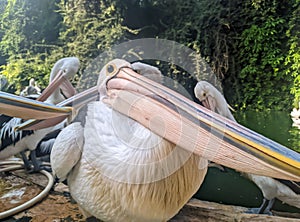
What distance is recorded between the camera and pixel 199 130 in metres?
0.65

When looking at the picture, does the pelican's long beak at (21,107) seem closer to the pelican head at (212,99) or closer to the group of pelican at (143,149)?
the group of pelican at (143,149)

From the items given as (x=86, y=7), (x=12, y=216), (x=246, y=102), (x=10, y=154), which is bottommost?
(x=12, y=216)

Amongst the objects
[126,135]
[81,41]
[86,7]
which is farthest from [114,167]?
[86,7]

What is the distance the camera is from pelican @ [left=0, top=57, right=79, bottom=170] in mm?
1646

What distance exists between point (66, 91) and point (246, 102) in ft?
5.82

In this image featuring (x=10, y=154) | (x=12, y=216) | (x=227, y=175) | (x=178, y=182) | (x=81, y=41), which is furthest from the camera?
(x=81, y=41)

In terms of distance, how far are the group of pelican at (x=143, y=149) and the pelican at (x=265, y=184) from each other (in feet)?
1.06

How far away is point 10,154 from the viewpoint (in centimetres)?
174

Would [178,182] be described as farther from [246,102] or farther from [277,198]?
[246,102]

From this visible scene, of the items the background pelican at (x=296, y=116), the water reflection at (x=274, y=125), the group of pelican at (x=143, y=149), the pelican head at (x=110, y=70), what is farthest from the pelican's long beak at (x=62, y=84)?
the background pelican at (x=296, y=116)

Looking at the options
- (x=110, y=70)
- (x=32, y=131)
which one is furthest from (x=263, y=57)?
(x=110, y=70)

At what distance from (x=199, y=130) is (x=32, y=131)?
128cm

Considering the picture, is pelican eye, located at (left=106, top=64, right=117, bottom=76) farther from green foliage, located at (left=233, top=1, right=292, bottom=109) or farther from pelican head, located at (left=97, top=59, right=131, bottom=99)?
green foliage, located at (left=233, top=1, right=292, bottom=109)

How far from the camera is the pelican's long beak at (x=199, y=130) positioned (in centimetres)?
55
